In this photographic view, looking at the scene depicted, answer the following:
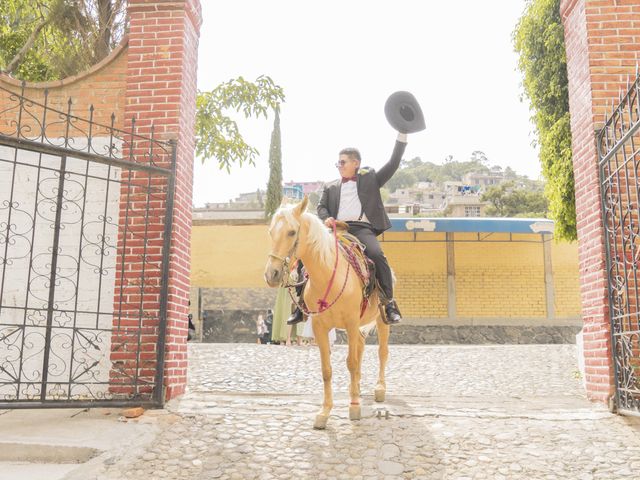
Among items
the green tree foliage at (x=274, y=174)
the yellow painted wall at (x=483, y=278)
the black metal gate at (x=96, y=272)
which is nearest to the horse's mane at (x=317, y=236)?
the black metal gate at (x=96, y=272)

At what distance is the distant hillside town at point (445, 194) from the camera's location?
98.8 ft

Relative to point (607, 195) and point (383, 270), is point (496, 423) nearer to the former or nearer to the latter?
point (383, 270)

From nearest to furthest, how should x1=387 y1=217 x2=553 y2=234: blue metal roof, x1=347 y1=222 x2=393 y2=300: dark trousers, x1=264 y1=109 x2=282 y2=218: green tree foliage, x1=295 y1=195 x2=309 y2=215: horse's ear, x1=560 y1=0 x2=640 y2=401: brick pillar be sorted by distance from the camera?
x1=295 y1=195 x2=309 y2=215: horse's ear → x1=347 y1=222 x2=393 y2=300: dark trousers → x1=560 y1=0 x2=640 y2=401: brick pillar → x1=387 y1=217 x2=553 y2=234: blue metal roof → x1=264 y1=109 x2=282 y2=218: green tree foliage

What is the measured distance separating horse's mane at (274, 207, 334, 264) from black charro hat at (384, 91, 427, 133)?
1524 mm

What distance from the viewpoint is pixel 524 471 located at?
14.6 feet

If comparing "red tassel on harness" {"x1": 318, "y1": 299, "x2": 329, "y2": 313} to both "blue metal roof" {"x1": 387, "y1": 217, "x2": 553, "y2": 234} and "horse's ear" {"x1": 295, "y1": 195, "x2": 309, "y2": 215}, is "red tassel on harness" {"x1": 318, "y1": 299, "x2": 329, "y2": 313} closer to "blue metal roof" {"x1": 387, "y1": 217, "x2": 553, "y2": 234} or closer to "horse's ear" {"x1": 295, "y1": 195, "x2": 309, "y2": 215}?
"horse's ear" {"x1": 295, "y1": 195, "x2": 309, "y2": 215}

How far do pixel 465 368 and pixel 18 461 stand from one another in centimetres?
692

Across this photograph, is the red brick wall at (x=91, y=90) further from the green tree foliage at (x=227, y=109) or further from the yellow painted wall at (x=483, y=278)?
the yellow painted wall at (x=483, y=278)

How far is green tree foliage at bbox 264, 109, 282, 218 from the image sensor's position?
2222 centimetres

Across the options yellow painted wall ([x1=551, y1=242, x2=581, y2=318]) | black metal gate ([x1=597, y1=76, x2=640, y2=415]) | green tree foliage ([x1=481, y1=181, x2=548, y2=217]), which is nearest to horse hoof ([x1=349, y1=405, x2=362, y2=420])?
black metal gate ([x1=597, y1=76, x2=640, y2=415])

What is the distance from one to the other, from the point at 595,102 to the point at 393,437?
4.09 meters

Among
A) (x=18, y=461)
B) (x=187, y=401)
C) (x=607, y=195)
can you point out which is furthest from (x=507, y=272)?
(x=18, y=461)

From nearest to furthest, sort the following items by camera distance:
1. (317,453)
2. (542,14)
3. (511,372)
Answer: (317,453) → (511,372) → (542,14)

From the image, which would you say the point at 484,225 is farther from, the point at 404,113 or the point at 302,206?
the point at 302,206
